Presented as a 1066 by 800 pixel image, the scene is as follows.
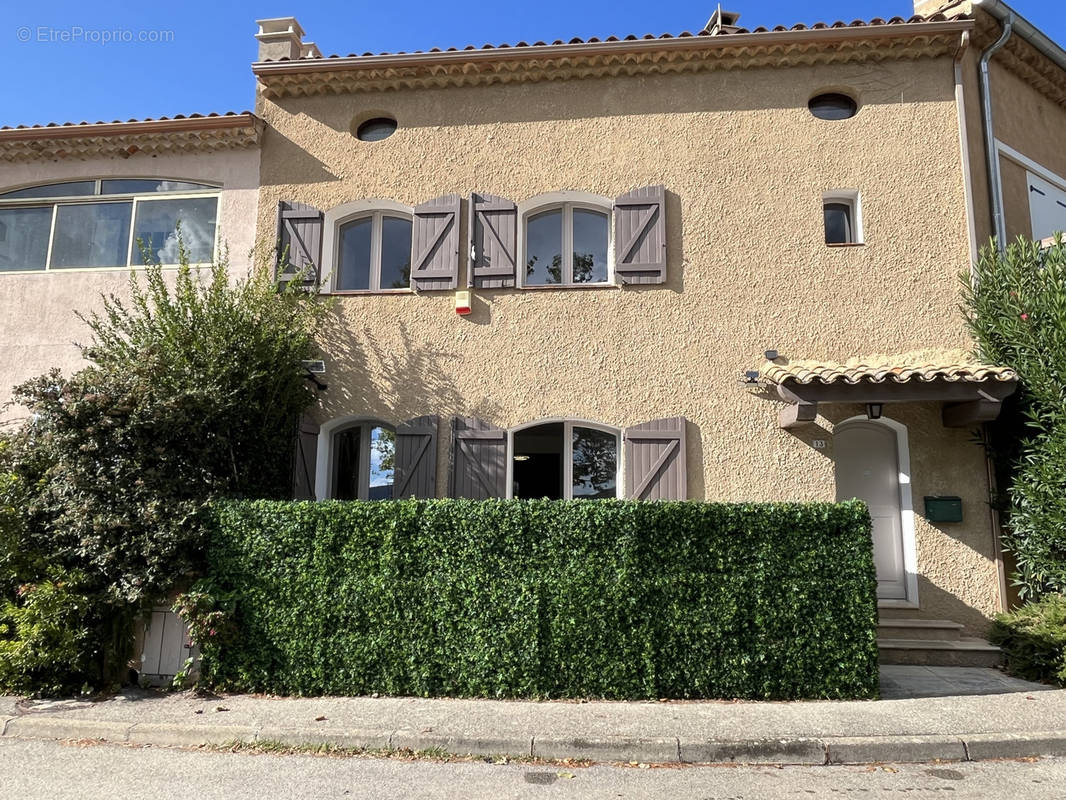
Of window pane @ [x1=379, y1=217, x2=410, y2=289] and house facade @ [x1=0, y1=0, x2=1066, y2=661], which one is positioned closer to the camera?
house facade @ [x1=0, y1=0, x2=1066, y2=661]

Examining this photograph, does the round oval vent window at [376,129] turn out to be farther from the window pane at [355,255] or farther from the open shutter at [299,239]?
the open shutter at [299,239]

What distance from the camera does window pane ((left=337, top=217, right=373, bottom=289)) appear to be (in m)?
9.33

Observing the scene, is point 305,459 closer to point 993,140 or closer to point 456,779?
point 456,779

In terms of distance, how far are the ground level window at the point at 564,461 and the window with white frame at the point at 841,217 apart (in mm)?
3764

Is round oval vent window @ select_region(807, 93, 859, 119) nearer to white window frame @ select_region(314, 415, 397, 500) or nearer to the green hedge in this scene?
the green hedge

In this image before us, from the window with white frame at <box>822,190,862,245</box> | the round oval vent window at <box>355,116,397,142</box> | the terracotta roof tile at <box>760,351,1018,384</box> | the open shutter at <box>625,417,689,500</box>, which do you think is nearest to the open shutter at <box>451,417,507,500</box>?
the open shutter at <box>625,417,689,500</box>

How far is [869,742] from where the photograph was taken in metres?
5.04

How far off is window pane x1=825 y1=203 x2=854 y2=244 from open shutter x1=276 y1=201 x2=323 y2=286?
21.2 feet

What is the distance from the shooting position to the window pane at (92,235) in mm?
9641

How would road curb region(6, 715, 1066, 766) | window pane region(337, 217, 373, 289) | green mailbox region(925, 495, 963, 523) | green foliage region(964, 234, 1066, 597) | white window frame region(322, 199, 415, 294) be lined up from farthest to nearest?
window pane region(337, 217, 373, 289)
white window frame region(322, 199, 415, 294)
green mailbox region(925, 495, 963, 523)
green foliage region(964, 234, 1066, 597)
road curb region(6, 715, 1066, 766)

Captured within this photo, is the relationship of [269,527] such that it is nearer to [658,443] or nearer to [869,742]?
[658,443]

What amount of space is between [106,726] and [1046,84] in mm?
12891

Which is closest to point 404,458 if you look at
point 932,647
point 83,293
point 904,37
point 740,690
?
point 740,690

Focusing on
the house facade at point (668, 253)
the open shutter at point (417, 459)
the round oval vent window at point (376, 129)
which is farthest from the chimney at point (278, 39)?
the open shutter at point (417, 459)
